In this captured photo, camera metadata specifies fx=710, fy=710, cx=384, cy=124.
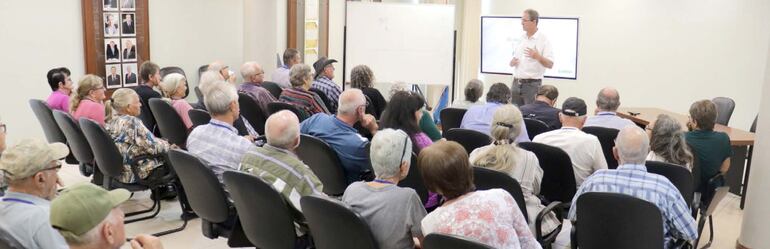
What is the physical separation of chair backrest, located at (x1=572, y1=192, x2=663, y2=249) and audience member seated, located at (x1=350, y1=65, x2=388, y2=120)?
3.60m

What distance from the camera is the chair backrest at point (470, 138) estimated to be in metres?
4.64

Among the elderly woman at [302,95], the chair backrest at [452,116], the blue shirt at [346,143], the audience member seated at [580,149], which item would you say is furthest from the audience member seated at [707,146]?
the elderly woman at [302,95]

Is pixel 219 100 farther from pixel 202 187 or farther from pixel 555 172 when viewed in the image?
pixel 555 172

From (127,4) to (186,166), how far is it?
203 inches

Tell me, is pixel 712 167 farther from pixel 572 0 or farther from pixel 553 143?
pixel 572 0

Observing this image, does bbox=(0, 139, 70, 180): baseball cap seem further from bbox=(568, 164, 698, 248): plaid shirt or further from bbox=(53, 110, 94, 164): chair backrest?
bbox=(568, 164, 698, 248): plaid shirt

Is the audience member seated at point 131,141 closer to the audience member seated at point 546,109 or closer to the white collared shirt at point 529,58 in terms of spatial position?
the audience member seated at point 546,109

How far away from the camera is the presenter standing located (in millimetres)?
8055

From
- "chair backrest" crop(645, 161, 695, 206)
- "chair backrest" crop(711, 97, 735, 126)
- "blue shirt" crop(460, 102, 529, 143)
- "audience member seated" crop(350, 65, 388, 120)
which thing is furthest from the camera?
"chair backrest" crop(711, 97, 735, 126)

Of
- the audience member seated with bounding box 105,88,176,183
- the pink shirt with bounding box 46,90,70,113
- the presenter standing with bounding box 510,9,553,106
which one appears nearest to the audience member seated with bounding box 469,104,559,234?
the audience member seated with bounding box 105,88,176,183

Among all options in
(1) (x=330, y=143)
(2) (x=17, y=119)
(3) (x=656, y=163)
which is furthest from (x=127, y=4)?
(3) (x=656, y=163)

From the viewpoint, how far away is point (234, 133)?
4141 millimetres

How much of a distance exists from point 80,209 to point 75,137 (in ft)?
10.6

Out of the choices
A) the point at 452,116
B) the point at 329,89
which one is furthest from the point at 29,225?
the point at 329,89
